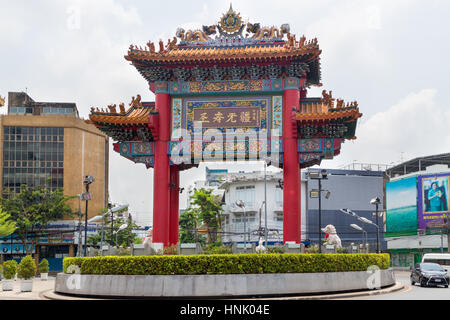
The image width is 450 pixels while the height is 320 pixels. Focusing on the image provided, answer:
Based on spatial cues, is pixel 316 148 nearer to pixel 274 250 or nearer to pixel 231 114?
pixel 231 114

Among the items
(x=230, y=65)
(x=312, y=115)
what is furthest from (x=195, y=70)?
(x=312, y=115)

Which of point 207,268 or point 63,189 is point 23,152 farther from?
point 207,268

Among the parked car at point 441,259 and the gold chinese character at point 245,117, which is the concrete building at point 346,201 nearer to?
the parked car at point 441,259

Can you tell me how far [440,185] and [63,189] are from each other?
4397 cm

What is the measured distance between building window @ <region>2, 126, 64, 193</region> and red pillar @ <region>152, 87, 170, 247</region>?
45.9m

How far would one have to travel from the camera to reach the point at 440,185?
6700 centimetres

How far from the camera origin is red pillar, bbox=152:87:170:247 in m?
27.6

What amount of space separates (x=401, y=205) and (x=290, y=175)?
4861cm

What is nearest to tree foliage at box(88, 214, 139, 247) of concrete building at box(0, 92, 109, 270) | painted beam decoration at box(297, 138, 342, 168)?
concrete building at box(0, 92, 109, 270)

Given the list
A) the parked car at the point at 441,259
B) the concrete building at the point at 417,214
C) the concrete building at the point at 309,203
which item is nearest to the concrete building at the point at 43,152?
the concrete building at the point at 309,203

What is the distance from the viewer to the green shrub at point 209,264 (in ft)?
72.7

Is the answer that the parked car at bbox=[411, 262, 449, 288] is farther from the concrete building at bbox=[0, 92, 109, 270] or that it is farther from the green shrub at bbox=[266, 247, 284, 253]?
the concrete building at bbox=[0, 92, 109, 270]

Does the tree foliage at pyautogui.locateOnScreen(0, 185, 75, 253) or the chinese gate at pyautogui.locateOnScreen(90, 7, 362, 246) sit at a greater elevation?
the chinese gate at pyautogui.locateOnScreen(90, 7, 362, 246)

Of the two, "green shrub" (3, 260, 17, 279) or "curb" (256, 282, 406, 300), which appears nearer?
"curb" (256, 282, 406, 300)
